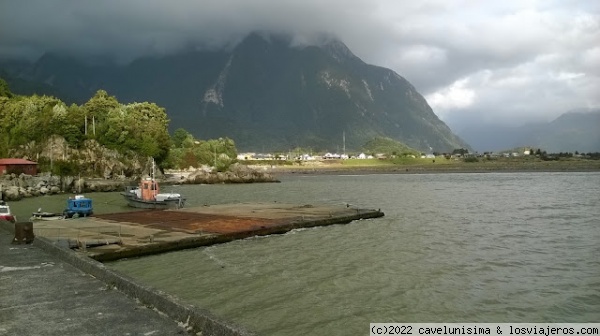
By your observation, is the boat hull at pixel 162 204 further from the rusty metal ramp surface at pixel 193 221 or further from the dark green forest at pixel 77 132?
the dark green forest at pixel 77 132

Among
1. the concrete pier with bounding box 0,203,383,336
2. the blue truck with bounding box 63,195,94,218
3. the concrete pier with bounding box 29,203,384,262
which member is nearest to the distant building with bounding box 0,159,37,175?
the blue truck with bounding box 63,195,94,218

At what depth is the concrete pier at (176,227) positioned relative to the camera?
26494mm

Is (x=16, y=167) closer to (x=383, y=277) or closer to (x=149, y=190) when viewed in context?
(x=149, y=190)

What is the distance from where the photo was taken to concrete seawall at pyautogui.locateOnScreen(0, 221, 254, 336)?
364 inches

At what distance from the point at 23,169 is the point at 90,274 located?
104429 mm

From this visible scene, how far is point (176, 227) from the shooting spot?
115 ft

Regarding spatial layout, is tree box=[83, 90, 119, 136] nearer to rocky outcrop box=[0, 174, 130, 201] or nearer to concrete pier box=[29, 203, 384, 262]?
rocky outcrop box=[0, 174, 130, 201]

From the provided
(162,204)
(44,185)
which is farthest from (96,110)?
(162,204)

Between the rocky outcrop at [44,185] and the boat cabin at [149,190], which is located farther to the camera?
the rocky outcrop at [44,185]

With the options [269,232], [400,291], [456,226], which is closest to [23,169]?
[269,232]

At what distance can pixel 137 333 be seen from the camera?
9.90 m

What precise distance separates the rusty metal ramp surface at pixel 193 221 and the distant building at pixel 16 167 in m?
72.1

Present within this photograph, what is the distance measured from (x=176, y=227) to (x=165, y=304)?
2466 cm

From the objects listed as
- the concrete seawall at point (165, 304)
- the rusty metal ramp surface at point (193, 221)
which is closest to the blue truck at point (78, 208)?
the rusty metal ramp surface at point (193, 221)
